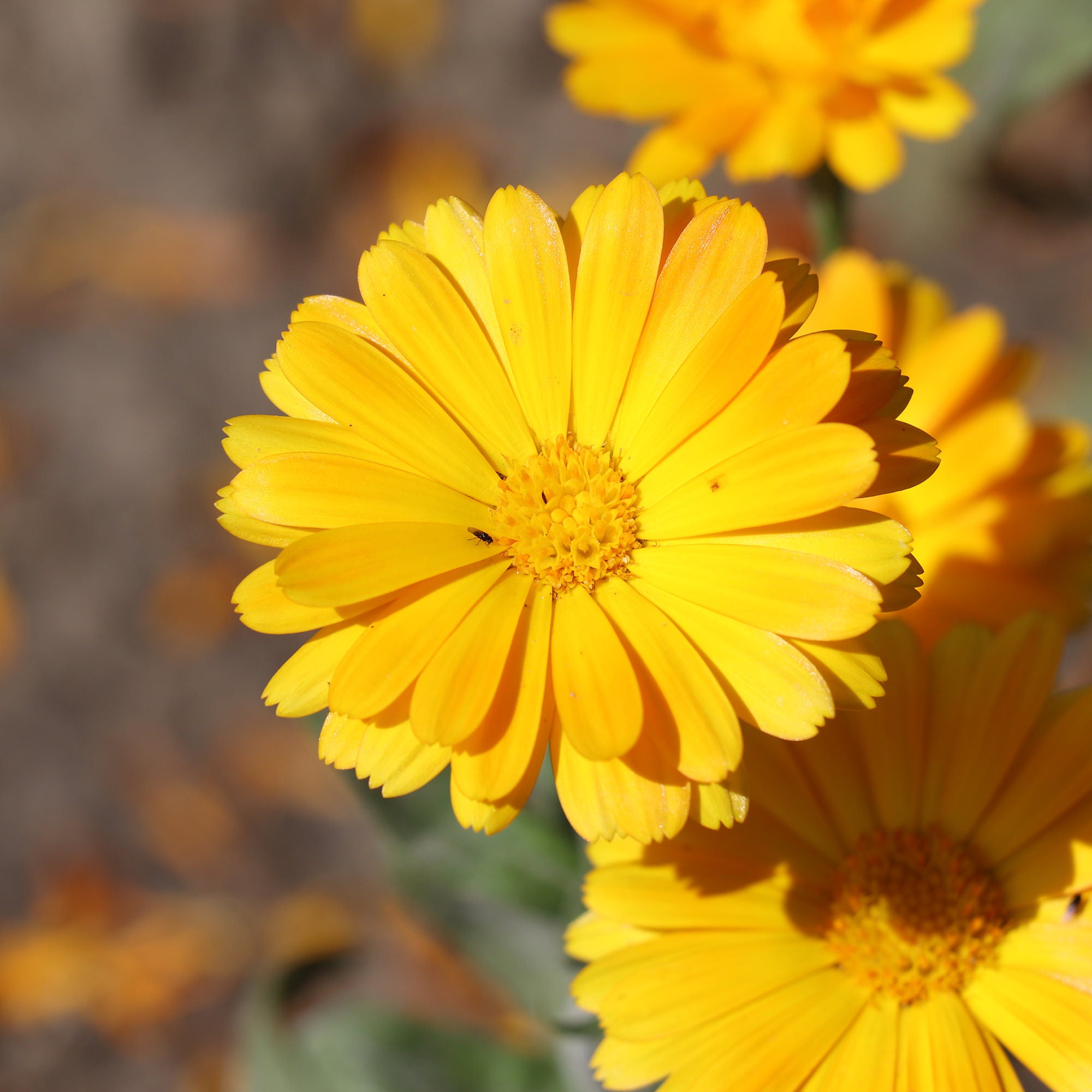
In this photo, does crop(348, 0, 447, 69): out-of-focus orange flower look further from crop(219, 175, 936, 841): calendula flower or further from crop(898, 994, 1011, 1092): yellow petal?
crop(898, 994, 1011, 1092): yellow petal

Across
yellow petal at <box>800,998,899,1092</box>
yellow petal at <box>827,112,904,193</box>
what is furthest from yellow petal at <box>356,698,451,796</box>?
yellow petal at <box>827,112,904,193</box>

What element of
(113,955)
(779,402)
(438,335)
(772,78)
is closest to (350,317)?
(438,335)

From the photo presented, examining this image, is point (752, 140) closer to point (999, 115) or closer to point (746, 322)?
point (746, 322)

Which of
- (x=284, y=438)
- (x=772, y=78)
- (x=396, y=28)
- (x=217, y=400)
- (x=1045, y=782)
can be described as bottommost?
(x=1045, y=782)

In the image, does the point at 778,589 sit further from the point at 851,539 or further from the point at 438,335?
the point at 438,335

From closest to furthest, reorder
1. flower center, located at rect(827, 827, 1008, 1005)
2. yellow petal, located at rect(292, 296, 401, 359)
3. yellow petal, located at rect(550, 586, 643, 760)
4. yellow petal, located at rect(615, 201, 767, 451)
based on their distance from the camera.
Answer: yellow petal, located at rect(550, 586, 643, 760) → yellow petal, located at rect(615, 201, 767, 451) → yellow petal, located at rect(292, 296, 401, 359) → flower center, located at rect(827, 827, 1008, 1005)

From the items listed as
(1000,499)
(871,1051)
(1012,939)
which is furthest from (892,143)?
(871,1051)
